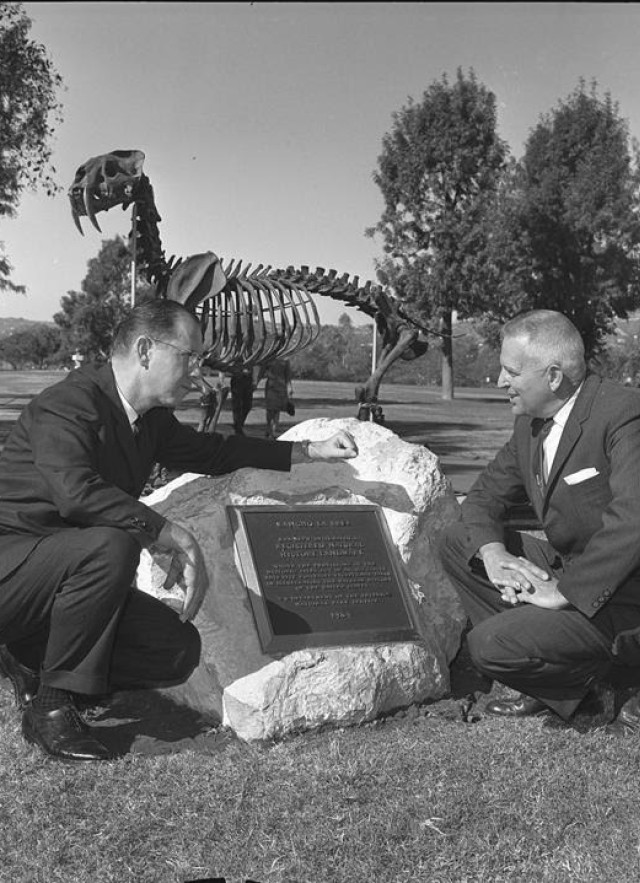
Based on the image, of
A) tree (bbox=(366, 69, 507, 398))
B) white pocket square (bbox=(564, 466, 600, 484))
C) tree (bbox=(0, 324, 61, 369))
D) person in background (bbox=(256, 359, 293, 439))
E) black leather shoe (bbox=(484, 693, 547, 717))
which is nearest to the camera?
white pocket square (bbox=(564, 466, 600, 484))

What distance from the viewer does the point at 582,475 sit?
12.7 feet

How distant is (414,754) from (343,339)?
75.0m

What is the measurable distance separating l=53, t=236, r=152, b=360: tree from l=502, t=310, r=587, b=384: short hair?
45089 mm

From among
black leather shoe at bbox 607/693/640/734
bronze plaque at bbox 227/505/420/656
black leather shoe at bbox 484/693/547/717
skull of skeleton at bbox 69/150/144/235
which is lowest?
black leather shoe at bbox 484/693/547/717

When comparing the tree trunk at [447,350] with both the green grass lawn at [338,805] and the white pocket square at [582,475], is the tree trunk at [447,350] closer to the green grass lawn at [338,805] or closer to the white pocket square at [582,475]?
the white pocket square at [582,475]

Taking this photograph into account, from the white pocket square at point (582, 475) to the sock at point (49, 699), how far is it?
7.42 ft

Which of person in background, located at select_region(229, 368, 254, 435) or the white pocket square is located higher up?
the white pocket square

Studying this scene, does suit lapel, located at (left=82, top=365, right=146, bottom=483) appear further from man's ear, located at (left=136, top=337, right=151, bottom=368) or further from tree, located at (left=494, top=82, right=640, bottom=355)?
tree, located at (left=494, top=82, right=640, bottom=355)

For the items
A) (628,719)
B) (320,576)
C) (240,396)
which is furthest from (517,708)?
(240,396)

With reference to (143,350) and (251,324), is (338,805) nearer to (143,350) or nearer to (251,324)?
(143,350)

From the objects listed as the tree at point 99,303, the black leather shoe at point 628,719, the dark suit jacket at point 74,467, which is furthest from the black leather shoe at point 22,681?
the tree at point 99,303

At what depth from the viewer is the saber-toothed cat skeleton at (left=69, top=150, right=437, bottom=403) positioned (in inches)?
349

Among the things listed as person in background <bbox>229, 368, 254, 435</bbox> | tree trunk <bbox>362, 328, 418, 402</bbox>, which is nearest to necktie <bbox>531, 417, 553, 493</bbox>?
tree trunk <bbox>362, 328, 418, 402</bbox>

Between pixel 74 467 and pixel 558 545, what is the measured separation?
209 centimetres
